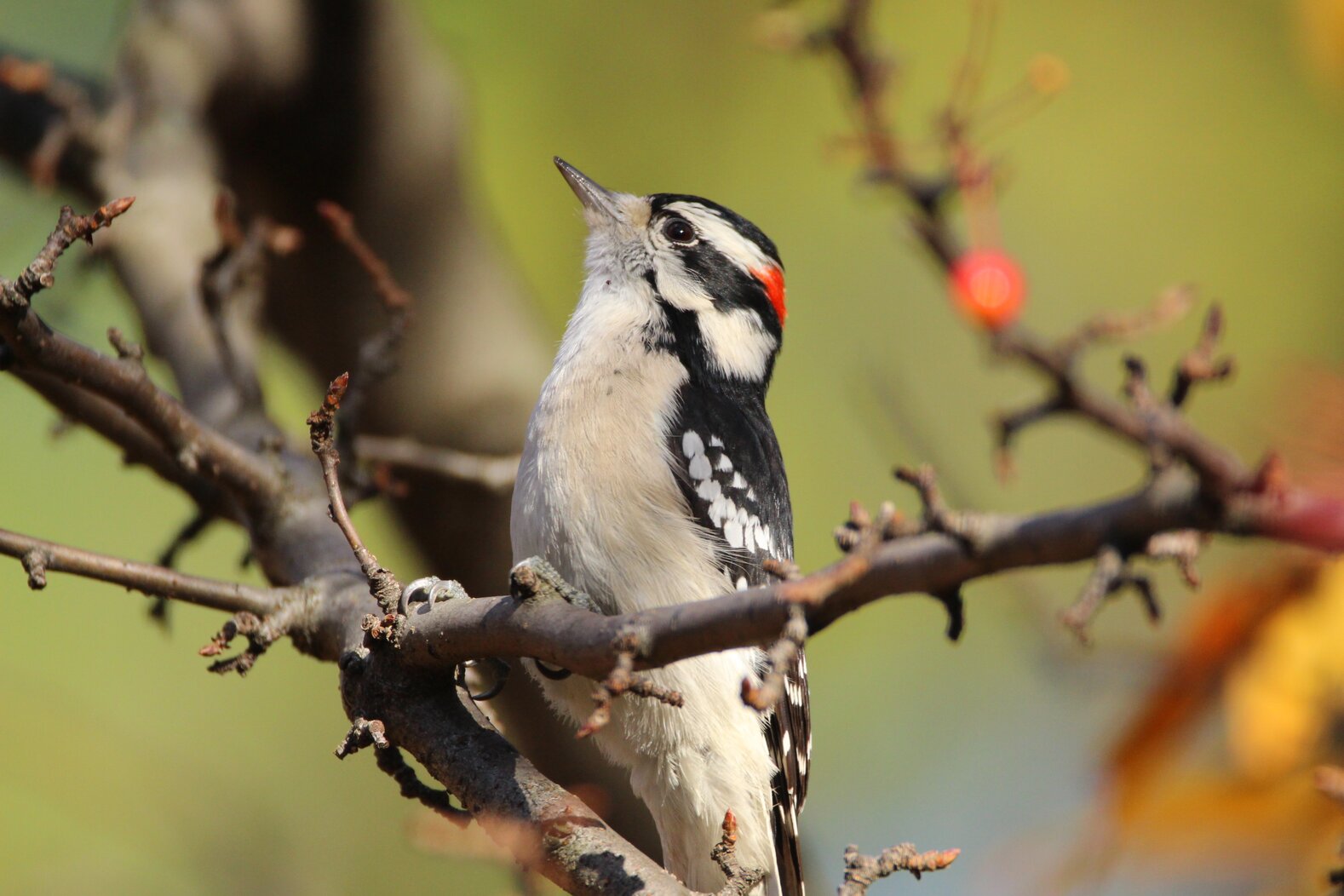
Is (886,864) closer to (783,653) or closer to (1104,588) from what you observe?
(783,653)

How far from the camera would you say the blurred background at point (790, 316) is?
178 inches

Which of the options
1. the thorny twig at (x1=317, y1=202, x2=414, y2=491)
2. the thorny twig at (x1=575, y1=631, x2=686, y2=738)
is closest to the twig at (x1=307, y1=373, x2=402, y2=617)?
the thorny twig at (x1=575, y1=631, x2=686, y2=738)

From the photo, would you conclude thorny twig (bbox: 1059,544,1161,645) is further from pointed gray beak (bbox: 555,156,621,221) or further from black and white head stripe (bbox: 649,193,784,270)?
pointed gray beak (bbox: 555,156,621,221)

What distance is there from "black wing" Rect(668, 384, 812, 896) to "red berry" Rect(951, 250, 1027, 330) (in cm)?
Result: 135

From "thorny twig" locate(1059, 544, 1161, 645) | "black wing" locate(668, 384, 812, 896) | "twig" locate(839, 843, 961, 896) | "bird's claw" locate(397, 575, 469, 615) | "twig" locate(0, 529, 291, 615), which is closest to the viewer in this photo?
"thorny twig" locate(1059, 544, 1161, 645)

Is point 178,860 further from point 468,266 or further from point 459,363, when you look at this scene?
point 468,266

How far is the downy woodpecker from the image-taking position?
3.05 meters

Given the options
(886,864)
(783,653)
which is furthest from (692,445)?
(783,653)

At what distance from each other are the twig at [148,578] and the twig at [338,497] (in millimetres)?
418

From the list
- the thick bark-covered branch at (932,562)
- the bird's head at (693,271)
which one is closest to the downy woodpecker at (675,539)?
the bird's head at (693,271)

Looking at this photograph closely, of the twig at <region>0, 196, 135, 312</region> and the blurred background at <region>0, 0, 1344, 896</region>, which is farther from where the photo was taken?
the blurred background at <region>0, 0, 1344, 896</region>

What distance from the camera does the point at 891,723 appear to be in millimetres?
7203

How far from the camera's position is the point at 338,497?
2.30 m

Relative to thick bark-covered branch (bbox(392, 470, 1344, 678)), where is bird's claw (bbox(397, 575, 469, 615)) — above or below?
above
